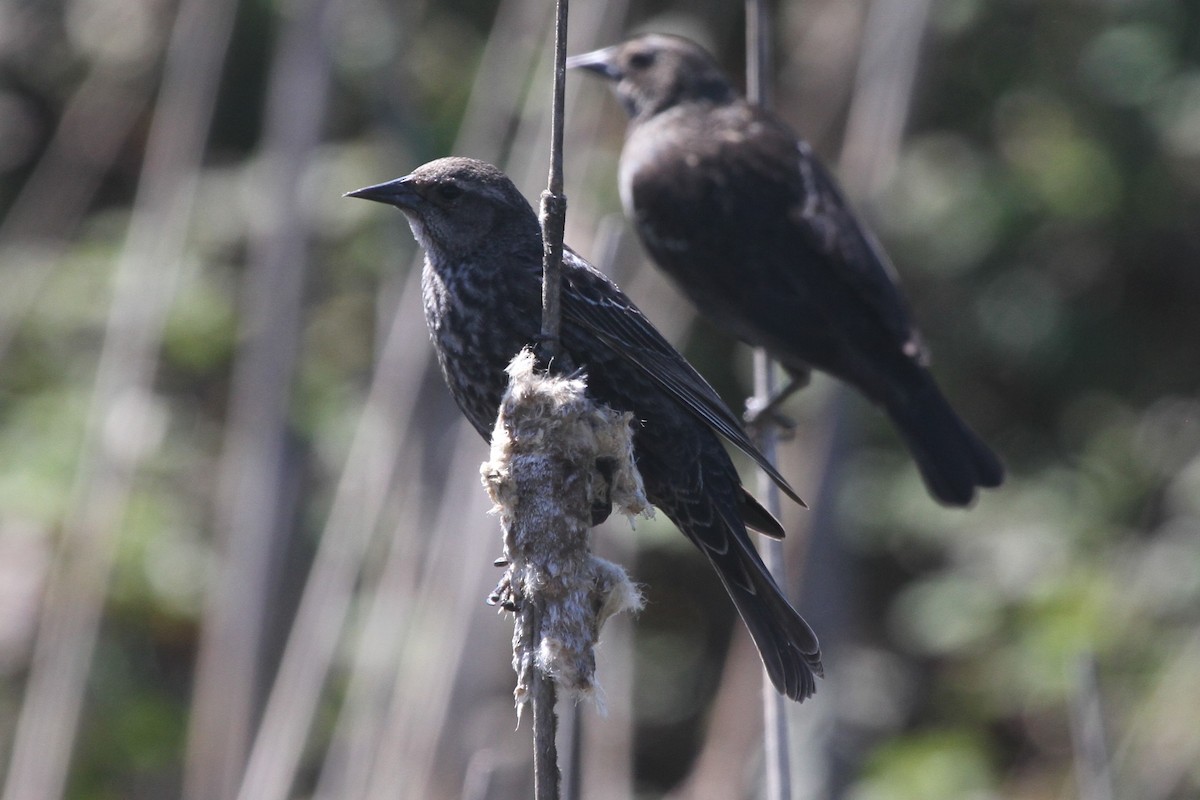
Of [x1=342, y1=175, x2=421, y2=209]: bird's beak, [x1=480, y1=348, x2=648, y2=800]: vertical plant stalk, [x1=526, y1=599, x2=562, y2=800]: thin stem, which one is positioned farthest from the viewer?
[x1=342, y1=175, x2=421, y2=209]: bird's beak

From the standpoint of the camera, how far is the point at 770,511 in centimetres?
248

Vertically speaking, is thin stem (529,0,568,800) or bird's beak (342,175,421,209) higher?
bird's beak (342,175,421,209)

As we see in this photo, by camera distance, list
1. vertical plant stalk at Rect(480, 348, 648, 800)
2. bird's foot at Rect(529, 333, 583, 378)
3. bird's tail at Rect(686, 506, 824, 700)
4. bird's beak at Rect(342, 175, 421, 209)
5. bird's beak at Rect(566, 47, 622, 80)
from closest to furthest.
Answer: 1. vertical plant stalk at Rect(480, 348, 648, 800)
2. bird's foot at Rect(529, 333, 583, 378)
3. bird's tail at Rect(686, 506, 824, 700)
4. bird's beak at Rect(342, 175, 421, 209)
5. bird's beak at Rect(566, 47, 622, 80)

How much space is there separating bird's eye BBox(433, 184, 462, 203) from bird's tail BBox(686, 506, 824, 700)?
0.70 m

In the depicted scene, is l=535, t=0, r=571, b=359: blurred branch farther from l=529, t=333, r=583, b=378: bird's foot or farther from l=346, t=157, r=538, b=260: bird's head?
l=346, t=157, r=538, b=260: bird's head

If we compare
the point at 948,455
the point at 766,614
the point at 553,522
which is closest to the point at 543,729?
the point at 553,522

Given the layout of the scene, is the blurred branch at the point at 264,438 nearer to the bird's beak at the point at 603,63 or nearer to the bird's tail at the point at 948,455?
the bird's beak at the point at 603,63

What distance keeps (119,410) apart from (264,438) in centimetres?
35

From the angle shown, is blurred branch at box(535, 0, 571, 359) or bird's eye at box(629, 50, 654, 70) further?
bird's eye at box(629, 50, 654, 70)

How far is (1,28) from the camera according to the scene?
16.5 feet

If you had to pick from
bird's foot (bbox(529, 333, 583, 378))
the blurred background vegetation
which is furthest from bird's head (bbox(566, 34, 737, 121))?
bird's foot (bbox(529, 333, 583, 378))

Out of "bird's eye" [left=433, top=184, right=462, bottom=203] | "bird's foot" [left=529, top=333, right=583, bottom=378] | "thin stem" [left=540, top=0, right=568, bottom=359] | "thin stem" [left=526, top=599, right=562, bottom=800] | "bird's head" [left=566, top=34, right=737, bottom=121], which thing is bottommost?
"thin stem" [left=526, top=599, right=562, bottom=800]

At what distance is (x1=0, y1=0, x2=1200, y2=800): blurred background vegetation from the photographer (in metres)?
3.30

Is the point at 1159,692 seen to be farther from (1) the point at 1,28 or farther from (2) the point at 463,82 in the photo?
(1) the point at 1,28
